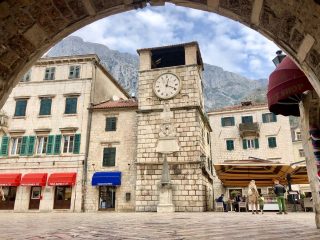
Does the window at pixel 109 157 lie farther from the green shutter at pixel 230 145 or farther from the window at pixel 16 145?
the green shutter at pixel 230 145

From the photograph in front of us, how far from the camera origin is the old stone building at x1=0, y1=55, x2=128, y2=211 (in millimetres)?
24406

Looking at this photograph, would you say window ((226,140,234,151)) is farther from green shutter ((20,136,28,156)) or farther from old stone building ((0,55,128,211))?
green shutter ((20,136,28,156))

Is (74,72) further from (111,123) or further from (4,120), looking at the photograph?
(4,120)

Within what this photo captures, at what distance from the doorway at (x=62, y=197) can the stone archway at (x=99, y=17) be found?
76.0ft

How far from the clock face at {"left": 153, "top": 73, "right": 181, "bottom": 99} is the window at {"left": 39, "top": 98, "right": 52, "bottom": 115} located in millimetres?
10186

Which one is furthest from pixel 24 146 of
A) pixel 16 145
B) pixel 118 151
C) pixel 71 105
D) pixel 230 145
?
pixel 230 145

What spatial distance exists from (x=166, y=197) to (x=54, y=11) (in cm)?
1782

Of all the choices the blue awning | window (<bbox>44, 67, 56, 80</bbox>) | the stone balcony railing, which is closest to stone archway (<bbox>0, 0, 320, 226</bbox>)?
the blue awning

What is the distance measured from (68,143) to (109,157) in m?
4.04

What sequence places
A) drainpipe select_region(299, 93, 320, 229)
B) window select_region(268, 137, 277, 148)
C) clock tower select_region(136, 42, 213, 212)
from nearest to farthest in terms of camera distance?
drainpipe select_region(299, 93, 320, 229) → clock tower select_region(136, 42, 213, 212) → window select_region(268, 137, 277, 148)

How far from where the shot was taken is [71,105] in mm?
26797

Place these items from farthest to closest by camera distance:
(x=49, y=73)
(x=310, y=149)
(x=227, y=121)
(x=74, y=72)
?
(x=227, y=121)
(x=49, y=73)
(x=74, y=72)
(x=310, y=149)

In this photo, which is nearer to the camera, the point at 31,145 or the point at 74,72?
the point at 31,145

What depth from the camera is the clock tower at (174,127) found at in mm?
22266
